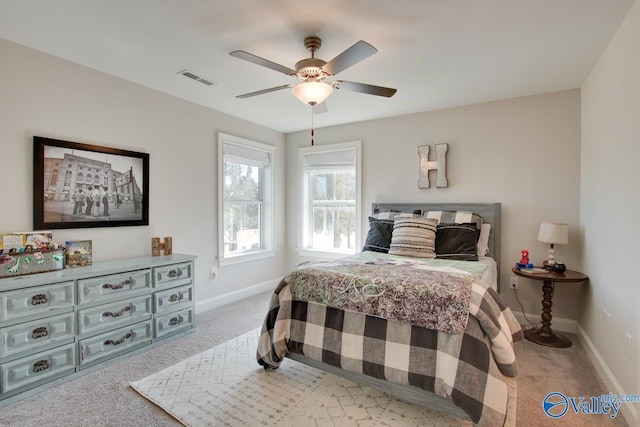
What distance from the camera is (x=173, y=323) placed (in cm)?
306

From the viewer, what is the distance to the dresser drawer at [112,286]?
241cm

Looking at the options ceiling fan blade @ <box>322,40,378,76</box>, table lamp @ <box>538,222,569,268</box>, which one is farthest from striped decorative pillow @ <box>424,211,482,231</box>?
ceiling fan blade @ <box>322,40,378,76</box>

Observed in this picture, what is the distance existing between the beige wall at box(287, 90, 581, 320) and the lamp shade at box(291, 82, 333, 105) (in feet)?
7.13

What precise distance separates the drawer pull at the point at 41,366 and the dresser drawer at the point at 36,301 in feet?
1.03

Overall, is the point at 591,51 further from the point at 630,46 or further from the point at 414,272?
the point at 414,272

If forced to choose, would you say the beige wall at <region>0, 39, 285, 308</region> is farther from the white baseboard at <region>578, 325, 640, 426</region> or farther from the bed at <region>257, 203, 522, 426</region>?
the white baseboard at <region>578, 325, 640, 426</region>

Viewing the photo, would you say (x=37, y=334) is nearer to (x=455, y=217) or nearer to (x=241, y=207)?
(x=241, y=207)

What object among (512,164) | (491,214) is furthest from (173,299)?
(512,164)

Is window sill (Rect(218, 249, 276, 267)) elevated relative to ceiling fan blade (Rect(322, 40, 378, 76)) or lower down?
lower down

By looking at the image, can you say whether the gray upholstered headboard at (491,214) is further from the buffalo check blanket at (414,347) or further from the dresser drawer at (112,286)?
the dresser drawer at (112,286)

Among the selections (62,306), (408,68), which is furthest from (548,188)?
(62,306)

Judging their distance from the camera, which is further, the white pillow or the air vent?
the white pillow

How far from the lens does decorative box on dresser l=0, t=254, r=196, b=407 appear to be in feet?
6.83
